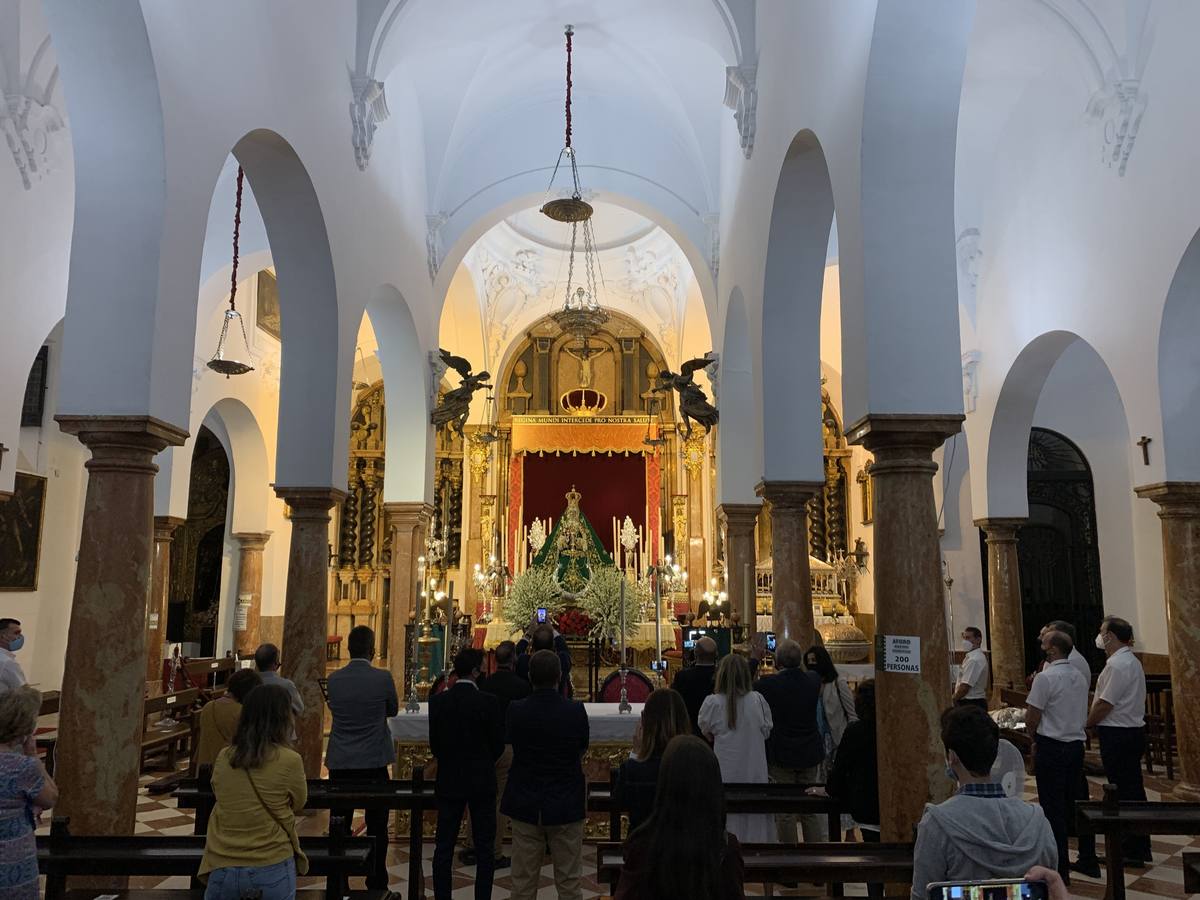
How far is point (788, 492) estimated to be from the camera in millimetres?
9305

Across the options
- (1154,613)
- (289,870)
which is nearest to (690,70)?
(1154,613)

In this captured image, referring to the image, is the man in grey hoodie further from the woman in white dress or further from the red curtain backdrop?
the red curtain backdrop

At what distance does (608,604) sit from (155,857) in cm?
905

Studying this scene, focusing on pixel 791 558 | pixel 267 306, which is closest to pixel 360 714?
pixel 791 558

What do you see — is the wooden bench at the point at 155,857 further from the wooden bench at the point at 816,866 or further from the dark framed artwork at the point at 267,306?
the dark framed artwork at the point at 267,306

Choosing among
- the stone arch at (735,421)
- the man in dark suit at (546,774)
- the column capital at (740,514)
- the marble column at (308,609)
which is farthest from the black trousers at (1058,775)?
the stone arch at (735,421)

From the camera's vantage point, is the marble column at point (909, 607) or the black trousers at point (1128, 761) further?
the black trousers at point (1128, 761)

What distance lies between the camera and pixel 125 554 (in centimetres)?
566

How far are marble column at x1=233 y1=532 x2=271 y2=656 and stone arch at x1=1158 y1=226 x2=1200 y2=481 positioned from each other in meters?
14.7

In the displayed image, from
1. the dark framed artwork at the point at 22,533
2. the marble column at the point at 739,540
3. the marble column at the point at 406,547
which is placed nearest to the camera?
the marble column at the point at 739,540

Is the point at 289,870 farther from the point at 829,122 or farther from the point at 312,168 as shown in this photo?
the point at 312,168

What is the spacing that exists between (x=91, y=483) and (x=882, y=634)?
15.9ft

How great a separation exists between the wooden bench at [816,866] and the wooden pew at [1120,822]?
1.28 m

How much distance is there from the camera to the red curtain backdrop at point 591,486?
21109mm
